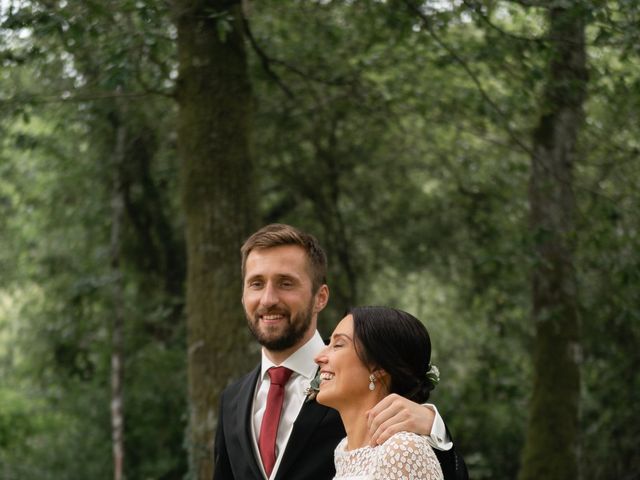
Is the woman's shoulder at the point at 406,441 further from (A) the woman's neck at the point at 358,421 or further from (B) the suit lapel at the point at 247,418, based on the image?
(B) the suit lapel at the point at 247,418

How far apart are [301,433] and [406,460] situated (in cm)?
74

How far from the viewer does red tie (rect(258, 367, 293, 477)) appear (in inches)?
124

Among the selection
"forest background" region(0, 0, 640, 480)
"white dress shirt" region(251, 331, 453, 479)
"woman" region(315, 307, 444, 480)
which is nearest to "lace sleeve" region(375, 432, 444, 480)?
"woman" region(315, 307, 444, 480)

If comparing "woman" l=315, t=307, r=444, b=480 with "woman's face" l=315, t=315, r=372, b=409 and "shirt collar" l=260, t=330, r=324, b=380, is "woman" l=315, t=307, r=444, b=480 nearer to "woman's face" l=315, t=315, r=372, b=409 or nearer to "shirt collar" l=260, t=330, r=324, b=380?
"woman's face" l=315, t=315, r=372, b=409

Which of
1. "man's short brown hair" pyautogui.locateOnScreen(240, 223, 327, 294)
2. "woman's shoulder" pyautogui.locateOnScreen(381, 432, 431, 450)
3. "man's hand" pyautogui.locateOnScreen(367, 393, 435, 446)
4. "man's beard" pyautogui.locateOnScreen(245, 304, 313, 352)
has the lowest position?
"woman's shoulder" pyautogui.locateOnScreen(381, 432, 431, 450)

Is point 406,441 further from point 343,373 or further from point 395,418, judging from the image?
point 343,373

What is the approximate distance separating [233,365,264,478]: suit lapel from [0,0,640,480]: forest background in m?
3.58

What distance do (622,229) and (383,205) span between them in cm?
425

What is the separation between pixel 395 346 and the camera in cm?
262

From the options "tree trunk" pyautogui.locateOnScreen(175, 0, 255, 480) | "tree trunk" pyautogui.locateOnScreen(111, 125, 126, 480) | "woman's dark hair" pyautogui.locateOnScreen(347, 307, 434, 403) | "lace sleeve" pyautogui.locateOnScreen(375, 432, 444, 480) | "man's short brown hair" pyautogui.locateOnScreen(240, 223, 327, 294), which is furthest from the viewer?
"tree trunk" pyautogui.locateOnScreen(111, 125, 126, 480)

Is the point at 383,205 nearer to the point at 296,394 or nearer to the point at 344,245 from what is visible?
the point at 344,245

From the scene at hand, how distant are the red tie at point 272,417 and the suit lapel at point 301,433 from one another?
3.5 inches

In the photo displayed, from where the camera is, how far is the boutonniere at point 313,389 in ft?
9.96

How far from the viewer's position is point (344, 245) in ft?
34.8
